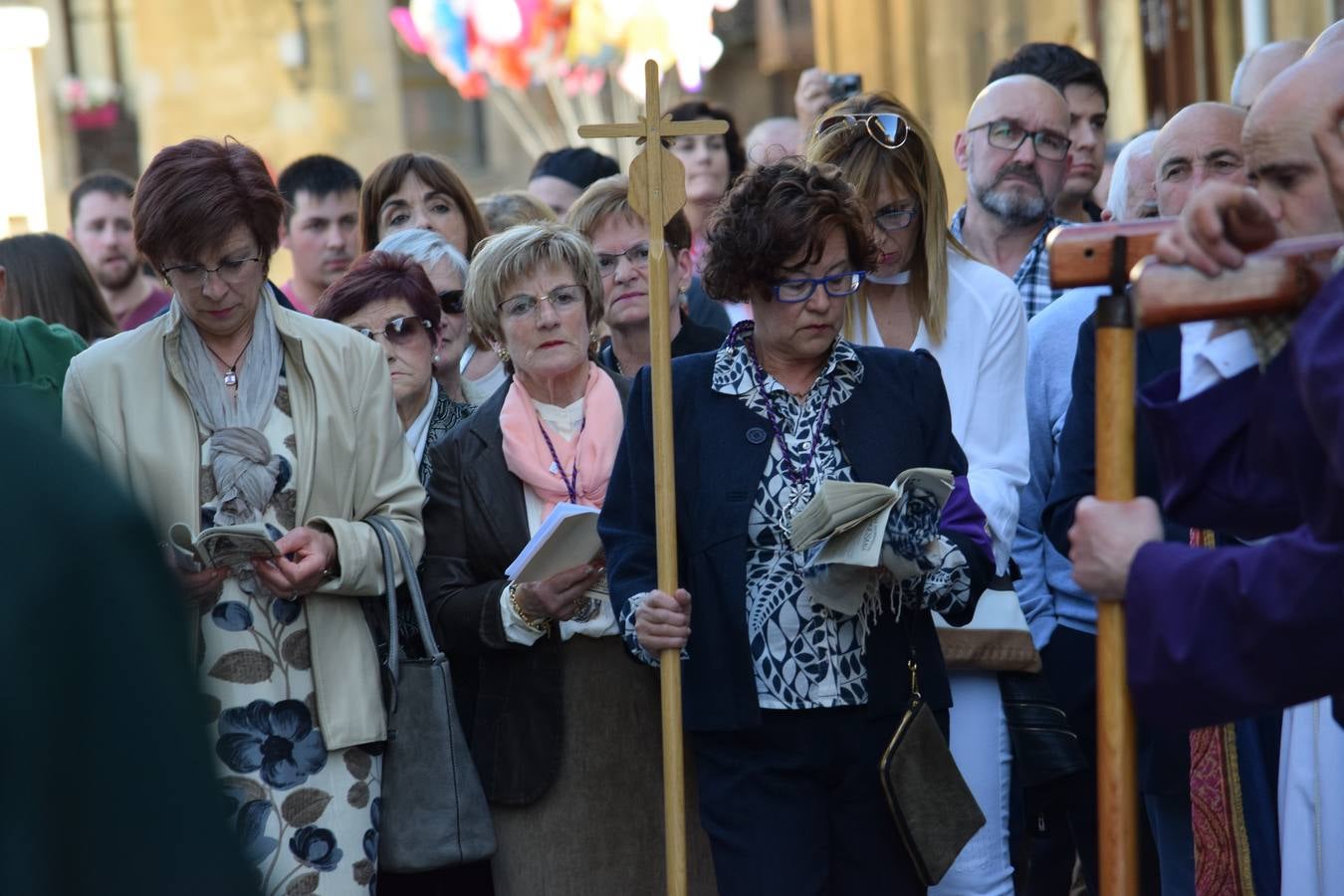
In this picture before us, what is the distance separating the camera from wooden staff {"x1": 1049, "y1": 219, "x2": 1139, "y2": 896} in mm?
2906

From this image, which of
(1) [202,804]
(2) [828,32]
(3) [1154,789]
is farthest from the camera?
(2) [828,32]

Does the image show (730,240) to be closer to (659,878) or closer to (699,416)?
(699,416)

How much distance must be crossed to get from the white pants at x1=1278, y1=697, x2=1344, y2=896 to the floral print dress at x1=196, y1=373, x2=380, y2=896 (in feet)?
6.23

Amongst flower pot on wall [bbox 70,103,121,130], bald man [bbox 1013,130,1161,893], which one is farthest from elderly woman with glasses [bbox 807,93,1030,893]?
flower pot on wall [bbox 70,103,121,130]

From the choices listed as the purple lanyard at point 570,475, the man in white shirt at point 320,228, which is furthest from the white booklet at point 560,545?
A: the man in white shirt at point 320,228

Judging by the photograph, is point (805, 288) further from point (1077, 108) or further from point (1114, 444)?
point (1077, 108)

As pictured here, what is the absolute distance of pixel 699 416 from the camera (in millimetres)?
4027

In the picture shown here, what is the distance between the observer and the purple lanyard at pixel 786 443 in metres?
3.91

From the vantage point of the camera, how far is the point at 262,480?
4066 millimetres

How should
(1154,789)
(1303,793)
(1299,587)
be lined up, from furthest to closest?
(1154,789) → (1303,793) → (1299,587)

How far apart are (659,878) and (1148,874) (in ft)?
5.35

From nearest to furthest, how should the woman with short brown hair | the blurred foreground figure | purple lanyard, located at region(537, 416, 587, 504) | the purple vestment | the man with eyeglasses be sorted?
the blurred foreground figure < the purple vestment < purple lanyard, located at region(537, 416, 587, 504) < the woman with short brown hair < the man with eyeglasses

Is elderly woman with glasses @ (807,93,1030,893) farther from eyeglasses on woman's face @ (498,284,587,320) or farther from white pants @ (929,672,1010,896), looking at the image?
eyeglasses on woman's face @ (498,284,587,320)

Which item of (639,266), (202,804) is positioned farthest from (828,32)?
(202,804)
